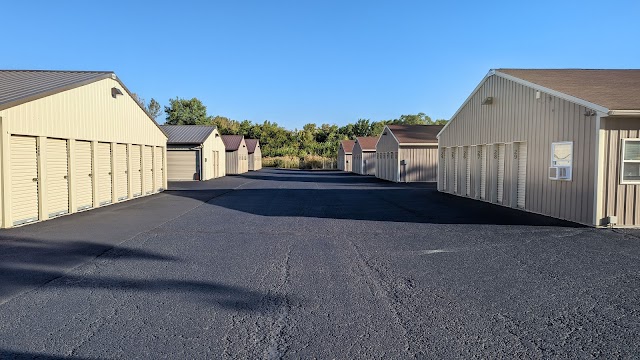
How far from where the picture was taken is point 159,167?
22281mm

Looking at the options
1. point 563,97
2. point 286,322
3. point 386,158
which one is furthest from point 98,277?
point 386,158

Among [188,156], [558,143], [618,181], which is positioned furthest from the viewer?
[188,156]

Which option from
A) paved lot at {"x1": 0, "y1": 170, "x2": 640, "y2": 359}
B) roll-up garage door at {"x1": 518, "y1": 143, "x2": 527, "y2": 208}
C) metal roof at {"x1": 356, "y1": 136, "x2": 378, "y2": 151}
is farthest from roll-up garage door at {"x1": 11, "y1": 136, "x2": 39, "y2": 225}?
metal roof at {"x1": 356, "y1": 136, "x2": 378, "y2": 151}

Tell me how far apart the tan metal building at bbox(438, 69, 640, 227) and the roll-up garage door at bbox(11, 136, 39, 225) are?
13924 mm

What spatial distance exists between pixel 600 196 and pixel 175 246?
32.1 feet

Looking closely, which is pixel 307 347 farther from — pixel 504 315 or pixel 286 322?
pixel 504 315

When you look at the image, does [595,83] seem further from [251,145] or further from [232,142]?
[251,145]

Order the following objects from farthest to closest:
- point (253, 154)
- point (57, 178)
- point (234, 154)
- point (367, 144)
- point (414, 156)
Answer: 1. point (253, 154)
2. point (367, 144)
3. point (234, 154)
4. point (414, 156)
5. point (57, 178)

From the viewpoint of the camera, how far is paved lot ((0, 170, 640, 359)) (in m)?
4.02

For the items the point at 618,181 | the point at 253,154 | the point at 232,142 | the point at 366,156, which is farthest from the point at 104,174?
the point at 253,154

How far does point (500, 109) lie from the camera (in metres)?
15.7

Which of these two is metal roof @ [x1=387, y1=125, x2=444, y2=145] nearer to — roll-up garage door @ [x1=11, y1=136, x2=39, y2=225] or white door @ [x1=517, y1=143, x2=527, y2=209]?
white door @ [x1=517, y1=143, x2=527, y2=209]

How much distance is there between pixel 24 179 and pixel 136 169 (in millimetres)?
8060

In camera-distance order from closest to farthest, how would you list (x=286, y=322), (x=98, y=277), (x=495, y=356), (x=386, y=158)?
(x=495, y=356) < (x=286, y=322) < (x=98, y=277) < (x=386, y=158)
